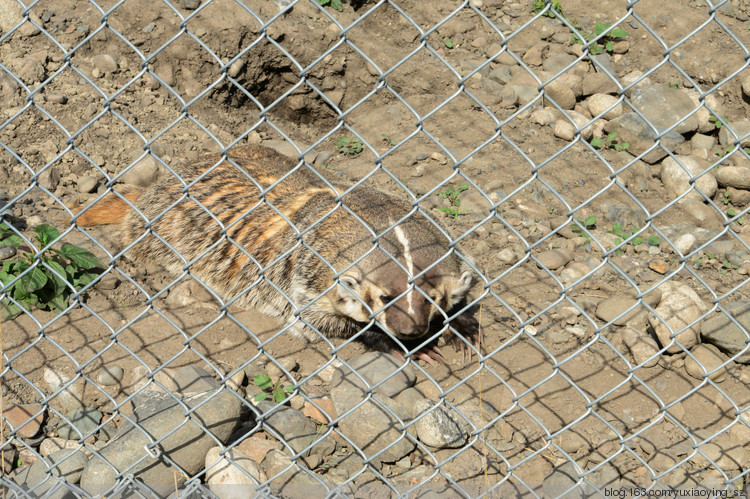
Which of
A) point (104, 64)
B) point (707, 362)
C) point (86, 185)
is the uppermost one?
point (104, 64)

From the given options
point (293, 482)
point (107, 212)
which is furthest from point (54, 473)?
point (107, 212)

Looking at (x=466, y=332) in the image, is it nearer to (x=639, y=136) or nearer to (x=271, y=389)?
(x=271, y=389)

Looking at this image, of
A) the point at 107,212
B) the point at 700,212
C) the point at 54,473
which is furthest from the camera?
the point at 107,212

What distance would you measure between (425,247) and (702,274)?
1.60 metres

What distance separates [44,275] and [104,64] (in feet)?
7.64

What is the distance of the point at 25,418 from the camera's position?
287cm

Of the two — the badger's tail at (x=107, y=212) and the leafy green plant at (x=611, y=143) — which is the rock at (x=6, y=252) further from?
the leafy green plant at (x=611, y=143)

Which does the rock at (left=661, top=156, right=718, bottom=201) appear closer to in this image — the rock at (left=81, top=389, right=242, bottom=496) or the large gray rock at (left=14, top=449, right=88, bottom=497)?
the rock at (left=81, top=389, right=242, bottom=496)

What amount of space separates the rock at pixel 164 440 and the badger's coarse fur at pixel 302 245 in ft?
1.82

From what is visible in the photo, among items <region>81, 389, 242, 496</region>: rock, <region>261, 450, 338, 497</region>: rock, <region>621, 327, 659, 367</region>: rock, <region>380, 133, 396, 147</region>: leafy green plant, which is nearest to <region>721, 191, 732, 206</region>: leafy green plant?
<region>621, 327, 659, 367</region>: rock

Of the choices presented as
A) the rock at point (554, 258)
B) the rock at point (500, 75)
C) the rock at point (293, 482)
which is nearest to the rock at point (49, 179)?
the rock at point (293, 482)

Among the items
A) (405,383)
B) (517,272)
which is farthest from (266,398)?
(517,272)

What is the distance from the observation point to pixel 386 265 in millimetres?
3346

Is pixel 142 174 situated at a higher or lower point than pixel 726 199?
higher
